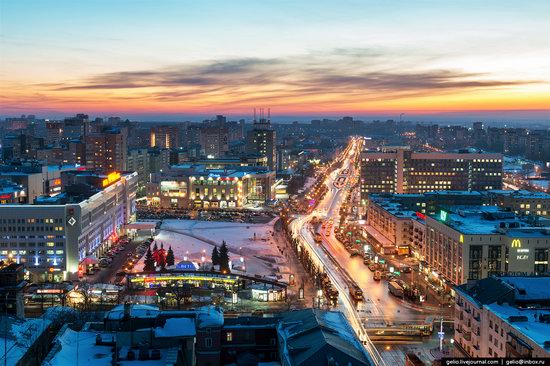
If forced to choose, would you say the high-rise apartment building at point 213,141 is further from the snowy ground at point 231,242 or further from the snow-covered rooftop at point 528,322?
the snow-covered rooftop at point 528,322

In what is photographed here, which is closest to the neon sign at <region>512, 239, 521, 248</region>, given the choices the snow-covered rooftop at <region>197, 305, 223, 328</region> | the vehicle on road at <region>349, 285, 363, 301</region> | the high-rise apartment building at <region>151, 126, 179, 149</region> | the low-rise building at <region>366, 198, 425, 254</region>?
the vehicle on road at <region>349, 285, 363, 301</region>

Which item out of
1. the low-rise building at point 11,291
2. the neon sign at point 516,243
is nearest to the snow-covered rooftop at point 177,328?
the low-rise building at point 11,291

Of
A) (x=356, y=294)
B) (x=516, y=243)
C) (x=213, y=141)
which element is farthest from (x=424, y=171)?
(x=213, y=141)

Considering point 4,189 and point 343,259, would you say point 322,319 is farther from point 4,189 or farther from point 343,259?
point 4,189

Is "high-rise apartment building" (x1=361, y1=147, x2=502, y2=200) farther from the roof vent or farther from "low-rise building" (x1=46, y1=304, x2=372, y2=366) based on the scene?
"low-rise building" (x1=46, y1=304, x2=372, y2=366)

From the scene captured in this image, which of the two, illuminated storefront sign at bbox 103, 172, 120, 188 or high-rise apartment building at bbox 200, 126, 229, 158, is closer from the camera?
illuminated storefront sign at bbox 103, 172, 120, 188

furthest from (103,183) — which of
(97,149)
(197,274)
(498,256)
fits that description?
(97,149)
